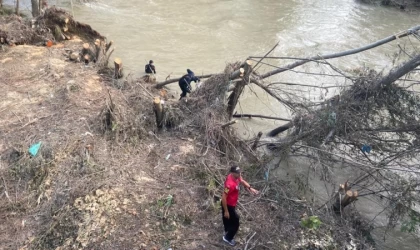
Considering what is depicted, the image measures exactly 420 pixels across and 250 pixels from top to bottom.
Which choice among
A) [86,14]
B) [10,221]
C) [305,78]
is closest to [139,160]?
[10,221]

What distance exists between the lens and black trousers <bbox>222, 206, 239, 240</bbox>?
17.1 ft

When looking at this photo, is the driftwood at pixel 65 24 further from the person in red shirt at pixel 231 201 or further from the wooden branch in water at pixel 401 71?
the wooden branch in water at pixel 401 71

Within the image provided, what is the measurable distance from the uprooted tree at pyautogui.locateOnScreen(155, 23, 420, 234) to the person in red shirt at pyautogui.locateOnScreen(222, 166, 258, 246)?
6.83 feet

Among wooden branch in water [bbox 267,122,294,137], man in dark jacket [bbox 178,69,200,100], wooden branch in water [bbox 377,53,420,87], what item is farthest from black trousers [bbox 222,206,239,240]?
man in dark jacket [bbox 178,69,200,100]

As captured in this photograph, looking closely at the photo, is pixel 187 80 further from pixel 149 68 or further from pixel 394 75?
pixel 394 75

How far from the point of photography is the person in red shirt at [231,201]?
5.03 metres

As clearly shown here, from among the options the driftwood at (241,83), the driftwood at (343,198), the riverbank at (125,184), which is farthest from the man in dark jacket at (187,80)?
the driftwood at (343,198)

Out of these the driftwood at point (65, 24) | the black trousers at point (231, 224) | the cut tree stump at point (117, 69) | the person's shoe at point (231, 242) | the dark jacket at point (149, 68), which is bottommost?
the person's shoe at point (231, 242)

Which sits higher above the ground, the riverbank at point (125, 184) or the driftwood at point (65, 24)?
the driftwood at point (65, 24)

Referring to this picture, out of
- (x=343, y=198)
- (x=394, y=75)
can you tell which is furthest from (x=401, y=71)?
(x=343, y=198)

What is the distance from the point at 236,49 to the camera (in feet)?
45.1

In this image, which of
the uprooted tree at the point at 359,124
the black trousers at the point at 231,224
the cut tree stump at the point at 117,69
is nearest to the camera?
the black trousers at the point at 231,224

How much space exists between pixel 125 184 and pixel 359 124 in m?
4.38

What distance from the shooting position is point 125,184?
20.4 ft
